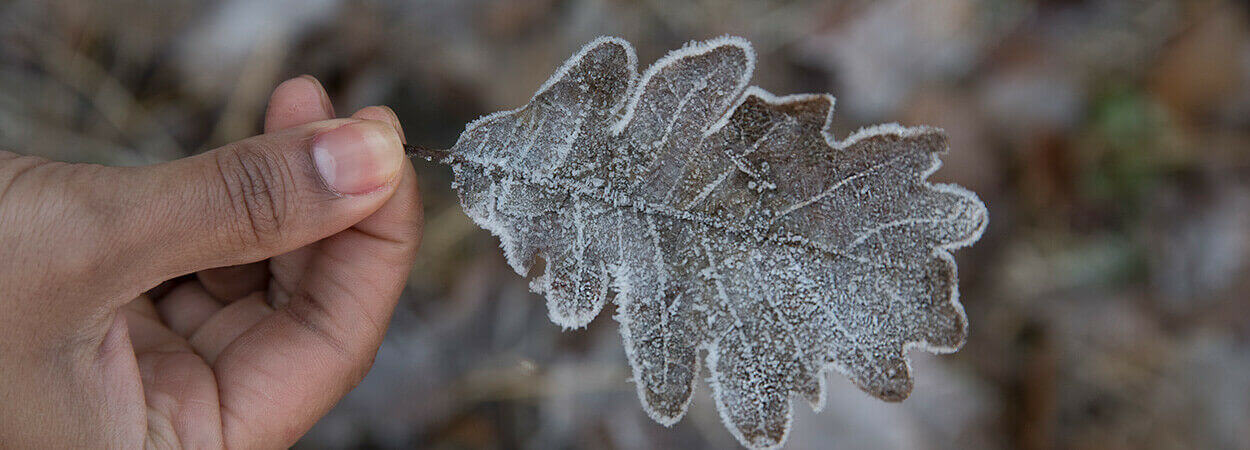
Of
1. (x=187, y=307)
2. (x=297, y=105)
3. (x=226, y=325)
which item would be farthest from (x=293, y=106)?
(x=187, y=307)

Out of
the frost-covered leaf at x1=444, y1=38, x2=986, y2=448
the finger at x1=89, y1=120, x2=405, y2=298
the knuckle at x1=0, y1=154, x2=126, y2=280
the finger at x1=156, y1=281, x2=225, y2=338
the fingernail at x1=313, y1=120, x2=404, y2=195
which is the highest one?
the frost-covered leaf at x1=444, y1=38, x2=986, y2=448

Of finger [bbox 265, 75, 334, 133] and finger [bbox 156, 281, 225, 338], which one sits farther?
finger [bbox 156, 281, 225, 338]

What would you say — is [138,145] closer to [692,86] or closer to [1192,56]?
[692,86]

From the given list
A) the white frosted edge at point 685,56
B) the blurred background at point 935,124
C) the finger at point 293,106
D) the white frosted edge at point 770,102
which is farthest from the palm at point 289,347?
the white frosted edge at point 770,102

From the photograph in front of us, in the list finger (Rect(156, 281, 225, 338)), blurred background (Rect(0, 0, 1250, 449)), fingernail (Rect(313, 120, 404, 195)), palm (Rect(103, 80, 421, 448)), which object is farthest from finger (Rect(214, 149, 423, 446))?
blurred background (Rect(0, 0, 1250, 449))

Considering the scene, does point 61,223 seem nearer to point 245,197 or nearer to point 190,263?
point 190,263

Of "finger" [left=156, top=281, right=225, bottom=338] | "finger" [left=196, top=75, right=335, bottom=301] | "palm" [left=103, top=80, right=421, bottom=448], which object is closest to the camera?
"palm" [left=103, top=80, right=421, bottom=448]

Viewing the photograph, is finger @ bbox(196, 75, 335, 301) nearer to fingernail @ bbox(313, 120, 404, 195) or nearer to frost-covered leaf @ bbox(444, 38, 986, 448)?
fingernail @ bbox(313, 120, 404, 195)
